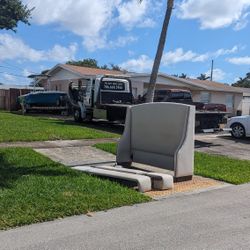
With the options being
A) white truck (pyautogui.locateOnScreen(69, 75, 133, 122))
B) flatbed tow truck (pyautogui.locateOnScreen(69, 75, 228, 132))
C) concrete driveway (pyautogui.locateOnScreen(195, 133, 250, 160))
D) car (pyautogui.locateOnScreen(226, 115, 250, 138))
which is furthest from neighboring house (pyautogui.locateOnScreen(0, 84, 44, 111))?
car (pyautogui.locateOnScreen(226, 115, 250, 138))

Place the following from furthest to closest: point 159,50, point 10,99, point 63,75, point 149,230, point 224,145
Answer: point 63,75 → point 10,99 → point 224,145 → point 159,50 → point 149,230

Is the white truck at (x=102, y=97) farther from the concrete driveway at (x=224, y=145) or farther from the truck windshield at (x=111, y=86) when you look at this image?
the concrete driveway at (x=224, y=145)

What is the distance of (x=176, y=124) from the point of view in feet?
31.3

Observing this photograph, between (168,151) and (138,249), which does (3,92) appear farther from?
(138,249)

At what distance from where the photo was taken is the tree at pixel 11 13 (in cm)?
3406

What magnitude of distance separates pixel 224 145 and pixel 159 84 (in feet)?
67.5

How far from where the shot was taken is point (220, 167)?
35.9 feet

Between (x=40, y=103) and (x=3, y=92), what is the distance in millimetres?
5417

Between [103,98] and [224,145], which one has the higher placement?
[103,98]

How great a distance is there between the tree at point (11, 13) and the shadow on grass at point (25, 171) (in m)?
26.8

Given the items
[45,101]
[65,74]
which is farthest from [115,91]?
[65,74]

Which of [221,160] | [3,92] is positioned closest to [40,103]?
[3,92]

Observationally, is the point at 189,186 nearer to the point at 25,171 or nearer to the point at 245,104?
the point at 25,171

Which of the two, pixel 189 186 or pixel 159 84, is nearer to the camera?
pixel 189 186
